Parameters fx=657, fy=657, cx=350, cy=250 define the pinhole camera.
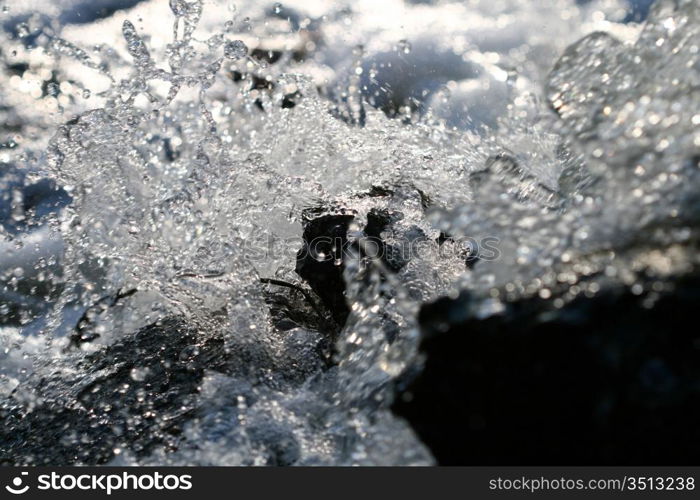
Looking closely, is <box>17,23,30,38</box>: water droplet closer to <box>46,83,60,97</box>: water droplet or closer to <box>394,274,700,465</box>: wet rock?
<box>46,83,60,97</box>: water droplet

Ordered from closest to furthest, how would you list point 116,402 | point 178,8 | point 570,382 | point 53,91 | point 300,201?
point 570,382 < point 116,402 < point 300,201 < point 178,8 < point 53,91

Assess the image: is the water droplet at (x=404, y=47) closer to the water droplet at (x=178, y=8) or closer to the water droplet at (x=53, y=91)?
the water droplet at (x=178, y=8)

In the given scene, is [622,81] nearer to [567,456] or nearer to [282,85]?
[567,456]

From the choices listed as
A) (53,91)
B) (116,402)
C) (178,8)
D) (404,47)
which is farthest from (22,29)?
(116,402)

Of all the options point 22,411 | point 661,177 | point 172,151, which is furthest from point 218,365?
point 661,177

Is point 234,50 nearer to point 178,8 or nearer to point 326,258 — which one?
point 178,8

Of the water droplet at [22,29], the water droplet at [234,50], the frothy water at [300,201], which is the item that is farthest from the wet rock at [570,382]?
the water droplet at [22,29]
